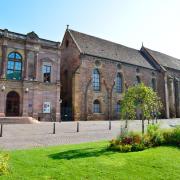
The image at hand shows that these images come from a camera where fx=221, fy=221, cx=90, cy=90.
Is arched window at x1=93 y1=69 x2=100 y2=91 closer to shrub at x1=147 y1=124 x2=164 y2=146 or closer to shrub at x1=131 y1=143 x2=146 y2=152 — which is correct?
shrub at x1=147 y1=124 x2=164 y2=146

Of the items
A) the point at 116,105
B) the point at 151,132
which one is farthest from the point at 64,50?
the point at 151,132

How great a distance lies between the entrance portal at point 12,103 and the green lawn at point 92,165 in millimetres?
19682

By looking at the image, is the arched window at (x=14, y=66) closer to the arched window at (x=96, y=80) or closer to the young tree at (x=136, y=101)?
the arched window at (x=96, y=80)

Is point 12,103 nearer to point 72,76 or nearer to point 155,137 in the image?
point 72,76

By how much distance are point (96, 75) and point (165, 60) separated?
2301cm

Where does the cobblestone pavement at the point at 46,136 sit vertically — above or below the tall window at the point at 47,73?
below

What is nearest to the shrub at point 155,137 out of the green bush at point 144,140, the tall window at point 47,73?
the green bush at point 144,140

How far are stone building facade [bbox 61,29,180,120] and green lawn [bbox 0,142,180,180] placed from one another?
23.5m

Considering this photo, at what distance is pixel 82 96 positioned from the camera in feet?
108

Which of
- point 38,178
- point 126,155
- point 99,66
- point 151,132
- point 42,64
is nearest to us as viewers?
point 38,178

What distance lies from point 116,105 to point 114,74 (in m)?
5.32

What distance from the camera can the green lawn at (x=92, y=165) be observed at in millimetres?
6070

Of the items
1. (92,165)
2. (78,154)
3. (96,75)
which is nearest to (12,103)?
(96,75)

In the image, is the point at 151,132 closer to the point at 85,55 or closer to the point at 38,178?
the point at 38,178
